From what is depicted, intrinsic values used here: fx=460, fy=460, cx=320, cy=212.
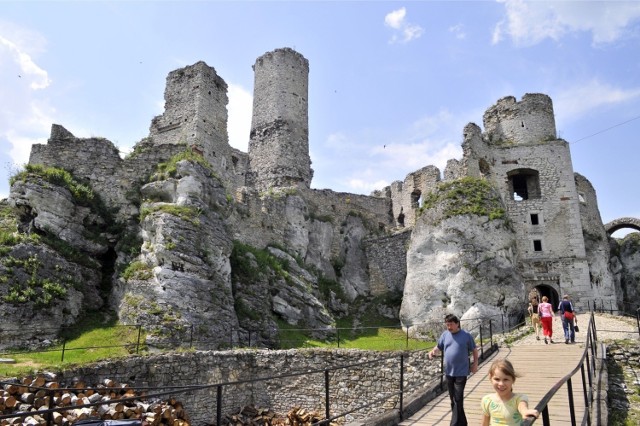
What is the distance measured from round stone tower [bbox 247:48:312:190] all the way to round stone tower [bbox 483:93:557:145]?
41.6 feet

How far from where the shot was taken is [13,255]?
14.7 meters

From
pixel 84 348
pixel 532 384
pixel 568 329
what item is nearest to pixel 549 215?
pixel 568 329

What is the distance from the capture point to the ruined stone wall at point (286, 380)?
13484 millimetres

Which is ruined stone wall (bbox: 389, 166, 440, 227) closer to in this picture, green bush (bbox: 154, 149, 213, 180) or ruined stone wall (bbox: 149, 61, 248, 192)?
ruined stone wall (bbox: 149, 61, 248, 192)

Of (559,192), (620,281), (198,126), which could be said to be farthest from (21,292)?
(620,281)

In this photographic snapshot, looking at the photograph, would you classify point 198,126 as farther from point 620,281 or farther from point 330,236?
point 620,281

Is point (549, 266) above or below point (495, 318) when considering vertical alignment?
above

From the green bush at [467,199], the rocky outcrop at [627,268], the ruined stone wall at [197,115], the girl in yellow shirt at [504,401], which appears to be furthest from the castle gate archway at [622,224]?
the girl in yellow shirt at [504,401]

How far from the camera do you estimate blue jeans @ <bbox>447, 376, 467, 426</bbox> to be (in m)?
6.66

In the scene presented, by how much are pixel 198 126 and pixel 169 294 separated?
1126cm

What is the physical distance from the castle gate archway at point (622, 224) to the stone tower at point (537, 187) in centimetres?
1392

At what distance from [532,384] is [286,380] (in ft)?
29.3

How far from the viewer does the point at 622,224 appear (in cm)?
3925

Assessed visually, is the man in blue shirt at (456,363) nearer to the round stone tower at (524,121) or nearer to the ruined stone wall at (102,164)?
the ruined stone wall at (102,164)
